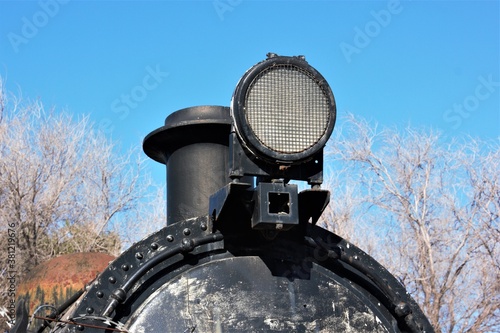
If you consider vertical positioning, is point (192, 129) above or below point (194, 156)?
above

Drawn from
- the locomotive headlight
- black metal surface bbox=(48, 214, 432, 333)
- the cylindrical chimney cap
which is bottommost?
black metal surface bbox=(48, 214, 432, 333)

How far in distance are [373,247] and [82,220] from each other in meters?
7.03

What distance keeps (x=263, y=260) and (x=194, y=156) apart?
772 millimetres

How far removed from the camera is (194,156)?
380 cm

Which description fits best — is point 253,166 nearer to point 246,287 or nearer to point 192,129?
point 246,287

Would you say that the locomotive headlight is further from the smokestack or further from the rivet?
the smokestack

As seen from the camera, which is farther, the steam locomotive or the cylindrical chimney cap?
the cylindrical chimney cap

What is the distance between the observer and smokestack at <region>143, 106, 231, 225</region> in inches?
147

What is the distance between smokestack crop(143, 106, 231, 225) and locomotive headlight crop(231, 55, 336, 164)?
0.73 meters

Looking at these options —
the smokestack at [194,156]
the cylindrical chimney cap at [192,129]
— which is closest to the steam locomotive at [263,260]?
the smokestack at [194,156]

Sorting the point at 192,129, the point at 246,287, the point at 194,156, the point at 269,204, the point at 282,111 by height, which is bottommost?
the point at 246,287

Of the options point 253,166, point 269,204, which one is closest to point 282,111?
point 253,166

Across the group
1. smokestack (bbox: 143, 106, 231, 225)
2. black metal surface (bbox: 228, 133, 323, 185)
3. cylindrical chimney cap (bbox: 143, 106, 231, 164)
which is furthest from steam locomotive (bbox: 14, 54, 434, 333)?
cylindrical chimney cap (bbox: 143, 106, 231, 164)

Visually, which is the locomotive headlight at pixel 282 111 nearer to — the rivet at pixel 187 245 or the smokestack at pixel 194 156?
the rivet at pixel 187 245
